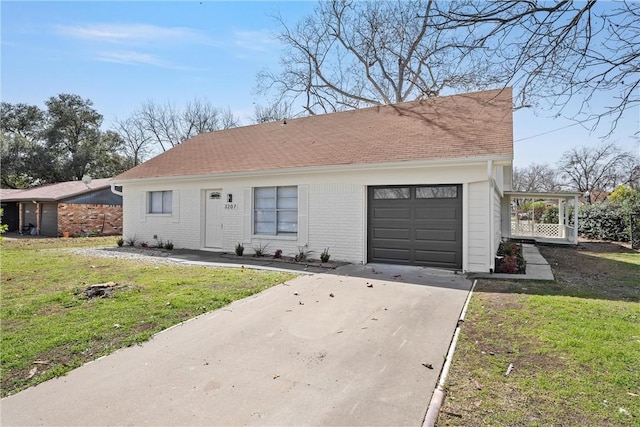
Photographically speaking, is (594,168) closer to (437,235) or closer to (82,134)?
(437,235)

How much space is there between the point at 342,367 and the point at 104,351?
268cm

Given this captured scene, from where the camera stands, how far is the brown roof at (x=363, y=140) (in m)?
9.25

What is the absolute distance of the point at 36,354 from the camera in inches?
155

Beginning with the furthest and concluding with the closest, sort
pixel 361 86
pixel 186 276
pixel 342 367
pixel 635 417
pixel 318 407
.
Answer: pixel 361 86 < pixel 186 276 < pixel 342 367 < pixel 318 407 < pixel 635 417

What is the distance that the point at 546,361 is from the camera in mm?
3676

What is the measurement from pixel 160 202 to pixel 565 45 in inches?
545

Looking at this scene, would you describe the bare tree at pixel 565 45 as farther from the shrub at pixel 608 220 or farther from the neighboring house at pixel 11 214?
the neighboring house at pixel 11 214

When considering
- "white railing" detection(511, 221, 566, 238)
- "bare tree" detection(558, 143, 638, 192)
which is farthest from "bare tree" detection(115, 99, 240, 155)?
"bare tree" detection(558, 143, 638, 192)

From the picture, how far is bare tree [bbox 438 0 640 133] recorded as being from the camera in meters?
3.81

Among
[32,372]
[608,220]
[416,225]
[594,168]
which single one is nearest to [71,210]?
[416,225]

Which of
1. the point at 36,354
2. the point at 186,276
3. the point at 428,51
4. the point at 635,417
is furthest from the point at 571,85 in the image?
the point at 186,276

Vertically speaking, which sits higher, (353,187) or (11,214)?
(353,187)

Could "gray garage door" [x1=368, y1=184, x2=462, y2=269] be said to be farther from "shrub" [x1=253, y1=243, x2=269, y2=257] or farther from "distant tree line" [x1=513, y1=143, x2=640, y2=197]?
"distant tree line" [x1=513, y1=143, x2=640, y2=197]

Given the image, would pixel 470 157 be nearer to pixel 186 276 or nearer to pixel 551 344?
pixel 551 344
